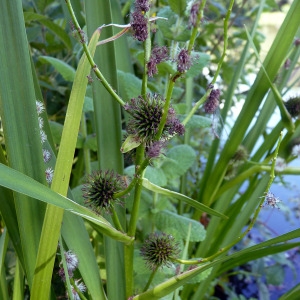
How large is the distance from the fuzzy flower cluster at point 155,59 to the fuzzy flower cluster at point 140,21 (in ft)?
0.06

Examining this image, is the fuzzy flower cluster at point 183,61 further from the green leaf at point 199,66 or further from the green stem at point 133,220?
the green leaf at point 199,66

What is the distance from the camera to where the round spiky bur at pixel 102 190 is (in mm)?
369

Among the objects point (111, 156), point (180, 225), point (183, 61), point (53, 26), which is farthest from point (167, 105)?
point (53, 26)

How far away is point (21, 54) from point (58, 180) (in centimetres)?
11

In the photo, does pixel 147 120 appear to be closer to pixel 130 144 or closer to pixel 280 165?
pixel 130 144

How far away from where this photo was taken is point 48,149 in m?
0.43

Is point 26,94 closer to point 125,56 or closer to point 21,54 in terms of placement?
point 21,54

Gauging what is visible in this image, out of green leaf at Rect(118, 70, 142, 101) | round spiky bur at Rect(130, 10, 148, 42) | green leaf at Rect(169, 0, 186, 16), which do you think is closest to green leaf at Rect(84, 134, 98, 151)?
green leaf at Rect(118, 70, 142, 101)

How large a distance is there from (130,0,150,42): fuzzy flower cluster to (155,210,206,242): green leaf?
269 millimetres

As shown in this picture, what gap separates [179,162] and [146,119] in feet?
0.81

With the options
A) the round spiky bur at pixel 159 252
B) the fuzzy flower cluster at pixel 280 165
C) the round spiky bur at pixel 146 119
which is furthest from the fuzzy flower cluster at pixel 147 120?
the fuzzy flower cluster at pixel 280 165

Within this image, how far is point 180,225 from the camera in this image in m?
0.54

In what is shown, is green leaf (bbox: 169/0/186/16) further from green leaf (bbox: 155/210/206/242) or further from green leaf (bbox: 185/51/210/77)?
green leaf (bbox: 155/210/206/242)

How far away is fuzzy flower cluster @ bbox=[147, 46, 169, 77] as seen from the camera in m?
0.32
